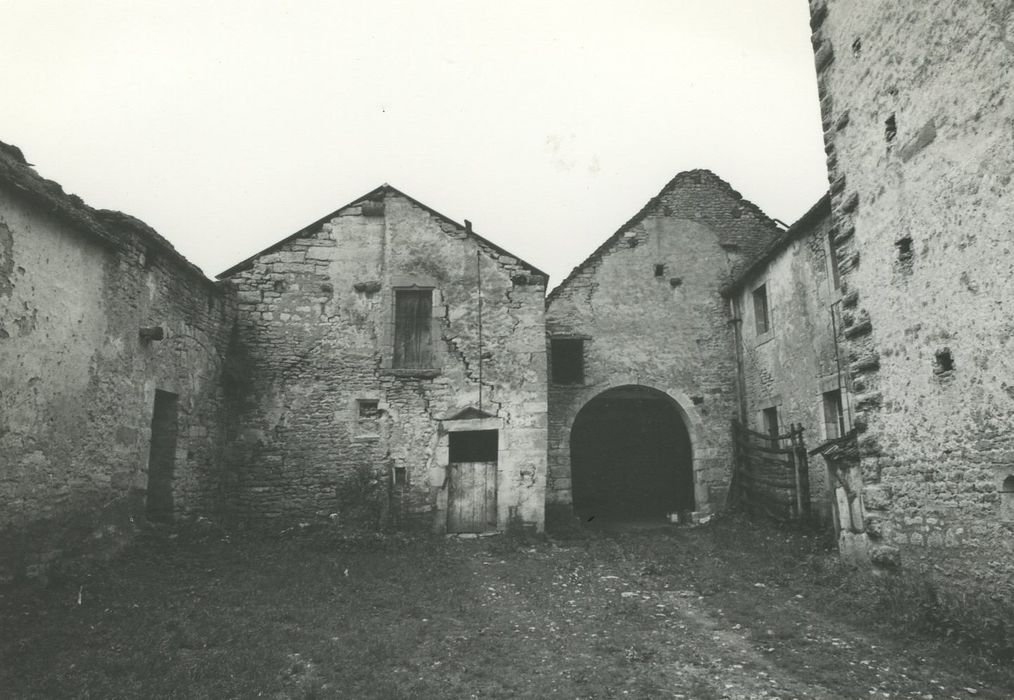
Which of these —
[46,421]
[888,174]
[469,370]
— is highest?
[888,174]

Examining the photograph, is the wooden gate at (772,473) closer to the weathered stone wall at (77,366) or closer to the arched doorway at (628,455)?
the arched doorway at (628,455)

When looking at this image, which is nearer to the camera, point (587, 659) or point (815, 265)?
point (587, 659)

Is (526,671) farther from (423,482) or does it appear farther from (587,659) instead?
(423,482)

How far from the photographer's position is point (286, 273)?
11508 millimetres

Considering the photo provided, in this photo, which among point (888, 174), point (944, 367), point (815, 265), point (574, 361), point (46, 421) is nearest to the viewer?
point (944, 367)

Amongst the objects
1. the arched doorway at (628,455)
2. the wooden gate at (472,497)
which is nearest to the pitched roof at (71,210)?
the wooden gate at (472,497)

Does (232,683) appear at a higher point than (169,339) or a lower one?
lower

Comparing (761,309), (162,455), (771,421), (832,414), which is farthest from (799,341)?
(162,455)

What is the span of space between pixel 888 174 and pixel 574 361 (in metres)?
8.35

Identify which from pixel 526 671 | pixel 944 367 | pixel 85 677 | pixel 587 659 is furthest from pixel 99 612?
pixel 944 367

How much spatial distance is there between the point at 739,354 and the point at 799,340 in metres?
2.35

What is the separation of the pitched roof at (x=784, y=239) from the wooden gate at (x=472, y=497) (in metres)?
6.60

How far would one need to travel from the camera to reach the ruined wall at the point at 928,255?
516 cm

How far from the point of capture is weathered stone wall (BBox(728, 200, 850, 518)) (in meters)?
10.6
